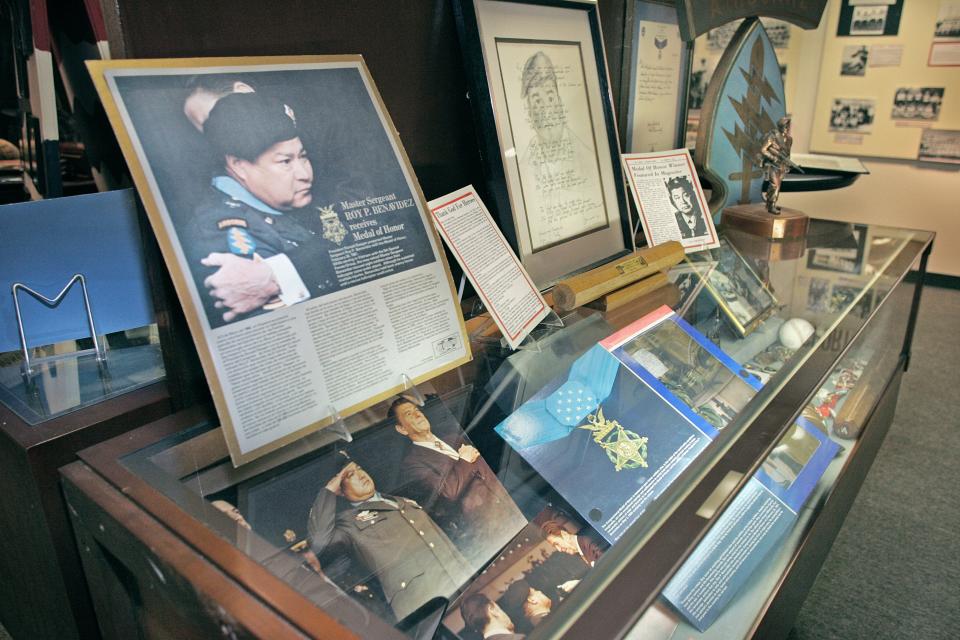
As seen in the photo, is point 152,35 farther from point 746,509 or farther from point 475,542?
point 746,509

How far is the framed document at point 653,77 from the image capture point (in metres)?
1.41

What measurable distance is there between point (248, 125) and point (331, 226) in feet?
0.46

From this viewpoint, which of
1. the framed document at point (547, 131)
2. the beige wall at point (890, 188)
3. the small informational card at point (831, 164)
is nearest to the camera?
the framed document at point (547, 131)

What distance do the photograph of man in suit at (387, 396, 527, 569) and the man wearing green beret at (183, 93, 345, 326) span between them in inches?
7.9

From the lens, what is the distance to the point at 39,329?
793mm

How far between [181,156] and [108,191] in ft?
0.48

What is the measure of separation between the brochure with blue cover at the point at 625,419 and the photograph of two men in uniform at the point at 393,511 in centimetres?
9

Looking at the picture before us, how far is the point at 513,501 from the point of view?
73 centimetres

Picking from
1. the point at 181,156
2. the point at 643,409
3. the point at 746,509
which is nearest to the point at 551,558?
the point at 643,409

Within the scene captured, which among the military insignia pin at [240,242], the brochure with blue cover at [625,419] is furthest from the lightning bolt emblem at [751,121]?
the military insignia pin at [240,242]

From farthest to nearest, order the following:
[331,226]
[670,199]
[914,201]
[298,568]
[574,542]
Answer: [914,201], [670,199], [331,226], [574,542], [298,568]

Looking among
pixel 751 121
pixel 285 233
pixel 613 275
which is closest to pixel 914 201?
pixel 751 121

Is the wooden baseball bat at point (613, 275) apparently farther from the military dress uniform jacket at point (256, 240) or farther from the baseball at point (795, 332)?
the military dress uniform jacket at point (256, 240)

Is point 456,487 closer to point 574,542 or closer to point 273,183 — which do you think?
point 574,542
